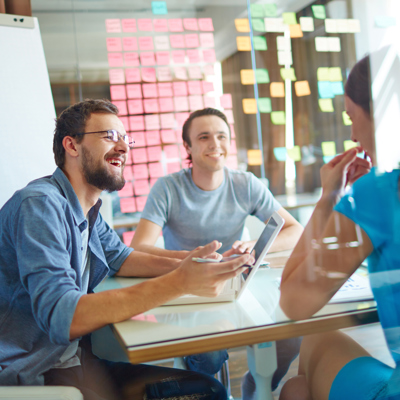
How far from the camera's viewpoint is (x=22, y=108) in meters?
1.87

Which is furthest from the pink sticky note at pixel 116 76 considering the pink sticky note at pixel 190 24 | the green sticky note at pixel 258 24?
the green sticky note at pixel 258 24

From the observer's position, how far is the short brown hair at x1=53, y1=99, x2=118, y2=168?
4.42 feet

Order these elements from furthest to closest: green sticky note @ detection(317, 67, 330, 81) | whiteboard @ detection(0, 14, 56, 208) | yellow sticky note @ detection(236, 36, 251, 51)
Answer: yellow sticky note @ detection(236, 36, 251, 51) < whiteboard @ detection(0, 14, 56, 208) < green sticky note @ detection(317, 67, 330, 81)

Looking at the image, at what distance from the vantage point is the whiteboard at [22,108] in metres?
1.79

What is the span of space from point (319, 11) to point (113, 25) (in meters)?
2.07

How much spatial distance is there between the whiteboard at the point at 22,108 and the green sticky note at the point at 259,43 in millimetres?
1828

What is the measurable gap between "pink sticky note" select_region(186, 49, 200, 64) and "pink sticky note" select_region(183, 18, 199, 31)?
0.54 feet

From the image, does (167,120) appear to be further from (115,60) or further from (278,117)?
(278,117)

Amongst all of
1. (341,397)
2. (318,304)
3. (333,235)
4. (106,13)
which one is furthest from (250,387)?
(106,13)

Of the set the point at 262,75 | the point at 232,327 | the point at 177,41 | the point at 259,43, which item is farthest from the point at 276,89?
the point at 232,327

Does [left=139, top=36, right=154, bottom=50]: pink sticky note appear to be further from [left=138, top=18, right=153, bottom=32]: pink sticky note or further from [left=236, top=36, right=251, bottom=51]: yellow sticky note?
[left=236, top=36, right=251, bottom=51]: yellow sticky note

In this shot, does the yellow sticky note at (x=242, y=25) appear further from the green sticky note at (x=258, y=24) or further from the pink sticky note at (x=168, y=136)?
the pink sticky note at (x=168, y=136)

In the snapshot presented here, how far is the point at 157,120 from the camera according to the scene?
10.5ft

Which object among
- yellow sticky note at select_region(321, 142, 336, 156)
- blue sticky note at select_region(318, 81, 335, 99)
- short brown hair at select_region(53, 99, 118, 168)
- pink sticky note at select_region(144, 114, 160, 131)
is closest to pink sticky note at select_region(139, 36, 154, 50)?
pink sticky note at select_region(144, 114, 160, 131)
